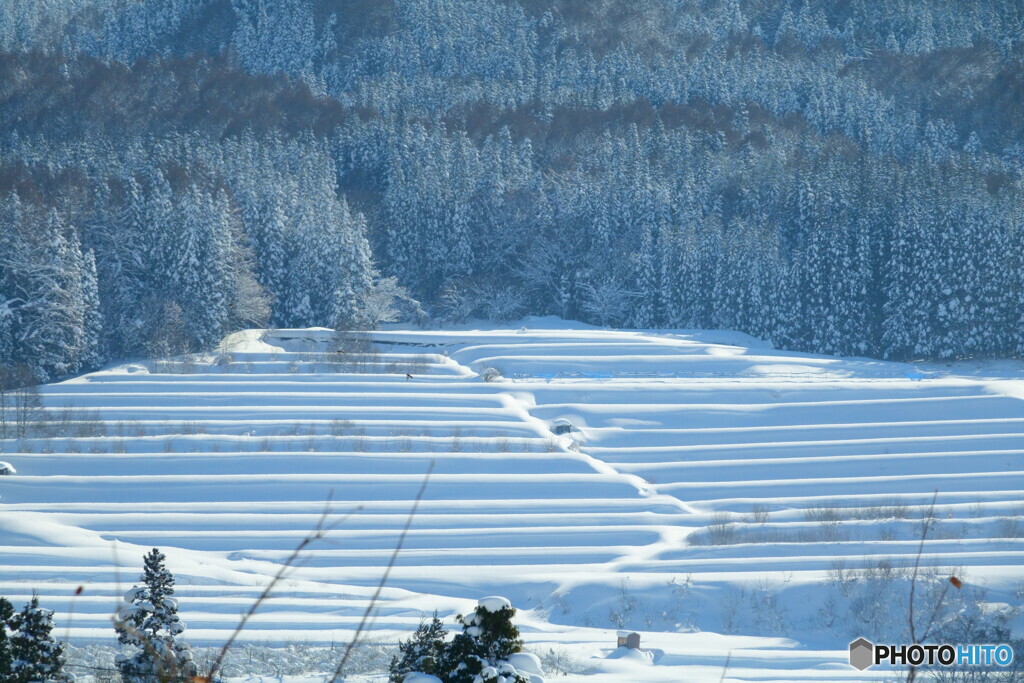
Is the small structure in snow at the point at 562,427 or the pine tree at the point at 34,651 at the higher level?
the pine tree at the point at 34,651

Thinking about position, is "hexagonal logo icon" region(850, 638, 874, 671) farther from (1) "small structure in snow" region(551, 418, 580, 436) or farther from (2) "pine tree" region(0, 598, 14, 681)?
(1) "small structure in snow" region(551, 418, 580, 436)

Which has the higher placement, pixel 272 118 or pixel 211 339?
pixel 272 118

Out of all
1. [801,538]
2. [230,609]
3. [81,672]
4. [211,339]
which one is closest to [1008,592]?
[801,538]

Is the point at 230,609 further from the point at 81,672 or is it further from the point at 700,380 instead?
the point at 700,380


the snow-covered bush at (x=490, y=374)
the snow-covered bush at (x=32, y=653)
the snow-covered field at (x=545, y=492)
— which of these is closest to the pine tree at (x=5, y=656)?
the snow-covered bush at (x=32, y=653)

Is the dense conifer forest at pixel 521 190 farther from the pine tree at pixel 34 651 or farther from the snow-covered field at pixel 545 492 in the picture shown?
the pine tree at pixel 34 651
